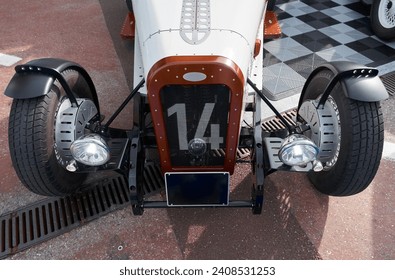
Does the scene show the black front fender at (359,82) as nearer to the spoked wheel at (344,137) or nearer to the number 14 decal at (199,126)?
the spoked wheel at (344,137)

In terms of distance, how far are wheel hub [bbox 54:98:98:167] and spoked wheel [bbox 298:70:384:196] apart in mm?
1621

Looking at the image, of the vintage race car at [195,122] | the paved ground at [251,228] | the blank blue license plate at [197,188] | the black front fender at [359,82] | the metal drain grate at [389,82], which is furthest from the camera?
the metal drain grate at [389,82]

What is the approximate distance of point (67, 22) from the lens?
5180mm

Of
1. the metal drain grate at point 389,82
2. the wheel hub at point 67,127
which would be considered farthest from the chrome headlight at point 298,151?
the metal drain grate at point 389,82

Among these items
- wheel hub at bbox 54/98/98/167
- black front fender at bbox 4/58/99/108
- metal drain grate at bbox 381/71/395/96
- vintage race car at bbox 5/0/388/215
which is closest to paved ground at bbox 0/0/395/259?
vintage race car at bbox 5/0/388/215

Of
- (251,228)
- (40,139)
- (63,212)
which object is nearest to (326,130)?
(251,228)

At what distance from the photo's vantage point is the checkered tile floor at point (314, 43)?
3.95 m

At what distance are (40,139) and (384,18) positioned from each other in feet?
14.6

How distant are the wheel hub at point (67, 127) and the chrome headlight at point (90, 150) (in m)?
0.30

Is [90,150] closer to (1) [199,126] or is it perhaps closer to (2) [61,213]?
(1) [199,126]

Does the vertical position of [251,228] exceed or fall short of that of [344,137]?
it falls short

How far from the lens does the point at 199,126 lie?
7.18ft

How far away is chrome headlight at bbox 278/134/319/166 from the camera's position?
204 centimetres

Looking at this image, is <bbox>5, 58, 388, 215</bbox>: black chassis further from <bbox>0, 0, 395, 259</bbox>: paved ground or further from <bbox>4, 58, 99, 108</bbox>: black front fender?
<bbox>0, 0, 395, 259</bbox>: paved ground
